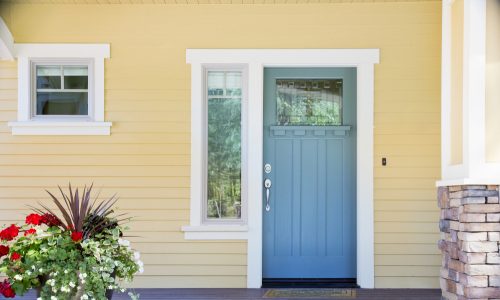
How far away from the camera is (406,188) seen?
791 cm

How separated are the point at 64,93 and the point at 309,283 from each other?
305cm

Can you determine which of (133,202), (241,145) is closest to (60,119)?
(133,202)

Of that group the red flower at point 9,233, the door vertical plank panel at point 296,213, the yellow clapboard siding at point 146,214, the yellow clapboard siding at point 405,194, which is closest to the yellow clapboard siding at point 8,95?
the yellow clapboard siding at point 146,214

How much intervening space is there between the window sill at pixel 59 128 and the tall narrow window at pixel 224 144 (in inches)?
40.6

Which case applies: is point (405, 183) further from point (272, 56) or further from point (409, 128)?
point (272, 56)

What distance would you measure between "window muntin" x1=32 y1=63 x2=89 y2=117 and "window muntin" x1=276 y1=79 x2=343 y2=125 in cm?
193

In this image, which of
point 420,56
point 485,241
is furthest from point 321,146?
point 485,241

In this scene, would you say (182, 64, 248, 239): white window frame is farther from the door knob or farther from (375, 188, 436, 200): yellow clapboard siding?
(375, 188, 436, 200): yellow clapboard siding

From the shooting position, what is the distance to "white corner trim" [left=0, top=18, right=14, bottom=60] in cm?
765

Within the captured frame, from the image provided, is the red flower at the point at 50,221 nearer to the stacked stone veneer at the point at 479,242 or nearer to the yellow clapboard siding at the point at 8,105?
the stacked stone veneer at the point at 479,242

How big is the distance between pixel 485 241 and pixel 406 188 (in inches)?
81.5

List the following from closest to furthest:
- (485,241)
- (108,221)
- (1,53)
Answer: (108,221) → (485,241) → (1,53)

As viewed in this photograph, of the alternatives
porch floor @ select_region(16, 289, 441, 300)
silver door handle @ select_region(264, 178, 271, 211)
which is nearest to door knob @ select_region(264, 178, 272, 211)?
silver door handle @ select_region(264, 178, 271, 211)

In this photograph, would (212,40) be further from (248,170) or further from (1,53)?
(1,53)
